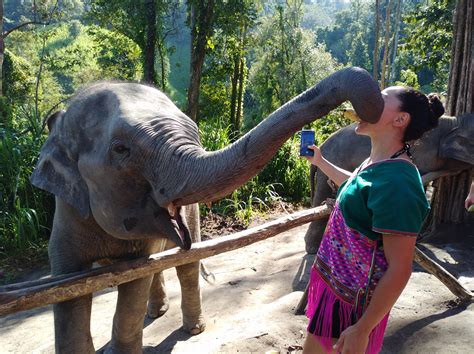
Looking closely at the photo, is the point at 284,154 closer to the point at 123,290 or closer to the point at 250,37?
the point at 250,37

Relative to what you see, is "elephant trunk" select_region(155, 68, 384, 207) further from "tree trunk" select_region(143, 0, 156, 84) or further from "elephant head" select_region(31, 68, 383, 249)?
"tree trunk" select_region(143, 0, 156, 84)

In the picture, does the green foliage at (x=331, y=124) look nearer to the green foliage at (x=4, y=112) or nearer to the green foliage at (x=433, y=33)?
the green foliage at (x=433, y=33)

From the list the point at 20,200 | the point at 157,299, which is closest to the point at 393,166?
the point at 157,299

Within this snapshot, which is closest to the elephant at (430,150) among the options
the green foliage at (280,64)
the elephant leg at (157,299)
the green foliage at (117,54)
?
the elephant leg at (157,299)

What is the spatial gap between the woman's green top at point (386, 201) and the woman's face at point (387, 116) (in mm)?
133

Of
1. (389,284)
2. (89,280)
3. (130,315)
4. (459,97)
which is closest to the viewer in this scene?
(389,284)

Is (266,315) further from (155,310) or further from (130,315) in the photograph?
(130,315)

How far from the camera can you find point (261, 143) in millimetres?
1758

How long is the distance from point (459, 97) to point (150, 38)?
6.87 metres

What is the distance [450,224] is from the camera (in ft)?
20.2

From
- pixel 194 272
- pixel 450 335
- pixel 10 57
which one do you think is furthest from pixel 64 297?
pixel 10 57

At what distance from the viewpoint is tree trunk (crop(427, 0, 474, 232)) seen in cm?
584

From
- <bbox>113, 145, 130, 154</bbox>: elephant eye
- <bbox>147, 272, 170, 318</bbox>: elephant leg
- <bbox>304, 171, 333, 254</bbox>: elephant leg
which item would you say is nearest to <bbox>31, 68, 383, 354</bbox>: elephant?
<bbox>113, 145, 130, 154</bbox>: elephant eye

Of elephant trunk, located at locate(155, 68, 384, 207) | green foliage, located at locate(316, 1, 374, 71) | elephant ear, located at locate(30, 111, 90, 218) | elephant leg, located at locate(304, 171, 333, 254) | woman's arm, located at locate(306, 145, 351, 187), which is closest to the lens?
elephant trunk, located at locate(155, 68, 384, 207)
